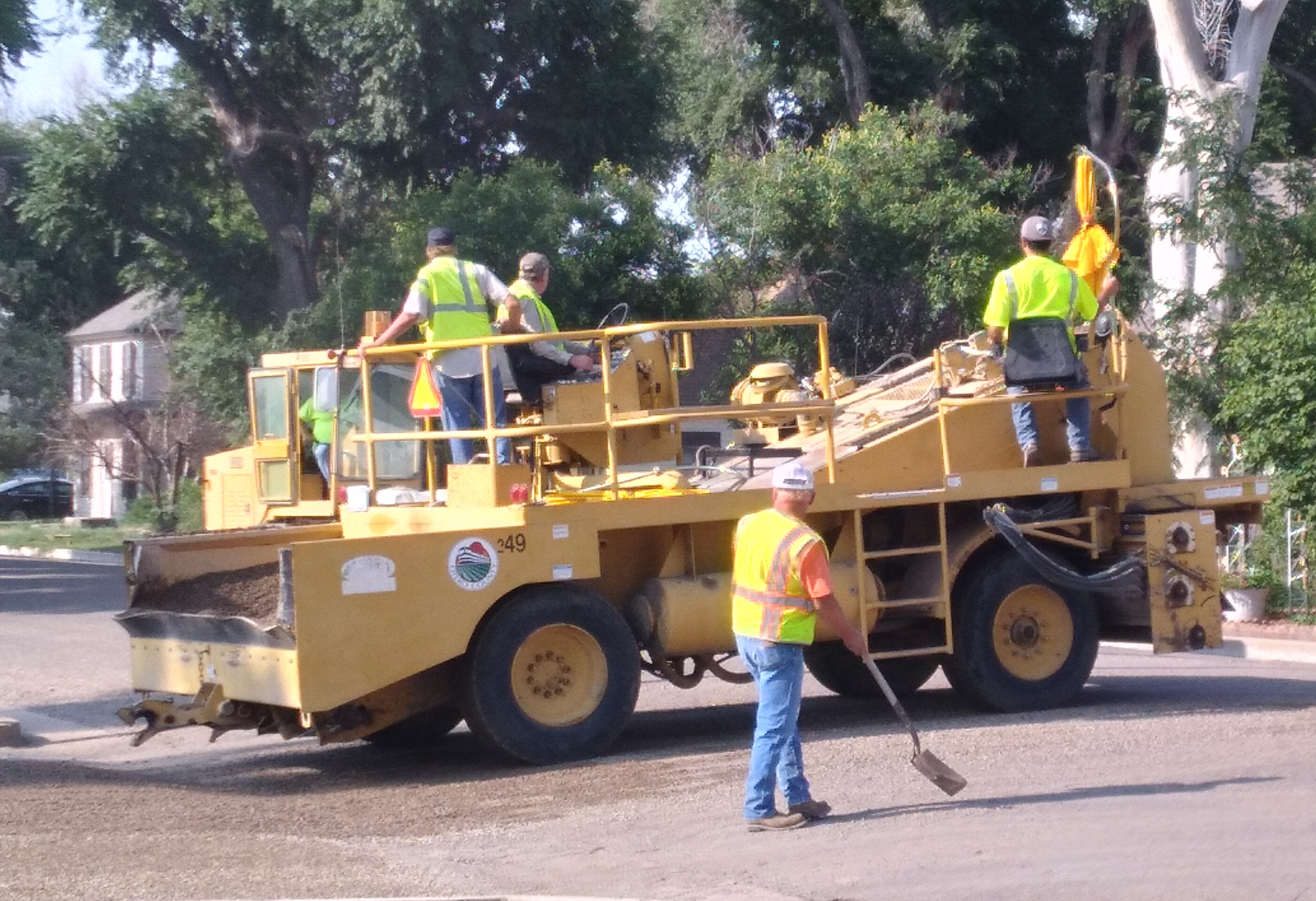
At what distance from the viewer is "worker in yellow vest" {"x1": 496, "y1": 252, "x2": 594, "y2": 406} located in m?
9.88

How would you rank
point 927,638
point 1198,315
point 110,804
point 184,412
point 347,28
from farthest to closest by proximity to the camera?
point 184,412, point 347,28, point 1198,315, point 927,638, point 110,804

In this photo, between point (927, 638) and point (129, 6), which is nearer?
point (927, 638)

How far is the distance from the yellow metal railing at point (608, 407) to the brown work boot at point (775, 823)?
2.50 meters

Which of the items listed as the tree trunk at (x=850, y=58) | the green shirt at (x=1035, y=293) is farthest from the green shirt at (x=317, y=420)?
the tree trunk at (x=850, y=58)

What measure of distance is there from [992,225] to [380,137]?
1188cm

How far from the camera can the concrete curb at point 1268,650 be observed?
1439 centimetres

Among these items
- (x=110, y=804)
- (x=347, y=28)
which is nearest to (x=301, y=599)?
(x=110, y=804)

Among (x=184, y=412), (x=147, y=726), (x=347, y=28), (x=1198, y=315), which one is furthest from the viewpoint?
(x=184, y=412)

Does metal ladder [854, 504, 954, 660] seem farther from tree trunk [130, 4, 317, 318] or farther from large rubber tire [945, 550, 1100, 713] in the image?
tree trunk [130, 4, 317, 318]

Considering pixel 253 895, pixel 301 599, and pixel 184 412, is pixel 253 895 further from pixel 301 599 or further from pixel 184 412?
pixel 184 412

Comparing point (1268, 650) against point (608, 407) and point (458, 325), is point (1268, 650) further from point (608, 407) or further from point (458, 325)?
point (458, 325)

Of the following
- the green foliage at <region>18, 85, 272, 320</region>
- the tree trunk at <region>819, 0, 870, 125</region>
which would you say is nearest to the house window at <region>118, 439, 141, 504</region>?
the green foliage at <region>18, 85, 272, 320</region>

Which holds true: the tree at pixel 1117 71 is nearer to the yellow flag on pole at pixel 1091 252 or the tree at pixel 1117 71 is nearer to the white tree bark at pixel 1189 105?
the white tree bark at pixel 1189 105

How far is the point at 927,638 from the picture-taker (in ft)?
34.3
